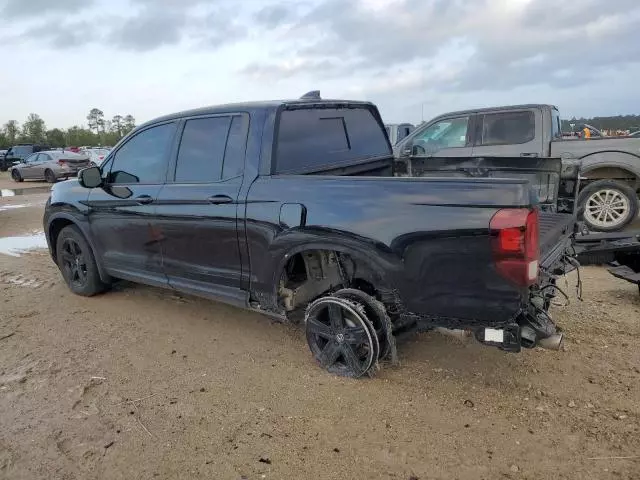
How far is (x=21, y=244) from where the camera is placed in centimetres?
854

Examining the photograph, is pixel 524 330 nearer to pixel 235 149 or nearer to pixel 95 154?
pixel 235 149

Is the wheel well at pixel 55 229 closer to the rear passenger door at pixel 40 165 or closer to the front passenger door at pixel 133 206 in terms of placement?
the front passenger door at pixel 133 206

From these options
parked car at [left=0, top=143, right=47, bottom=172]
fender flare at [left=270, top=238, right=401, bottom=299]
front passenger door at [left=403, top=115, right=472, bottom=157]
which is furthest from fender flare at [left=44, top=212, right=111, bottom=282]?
parked car at [left=0, top=143, right=47, bottom=172]

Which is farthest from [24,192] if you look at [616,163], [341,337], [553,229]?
[553,229]

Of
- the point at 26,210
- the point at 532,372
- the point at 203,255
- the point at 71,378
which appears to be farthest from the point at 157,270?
the point at 26,210

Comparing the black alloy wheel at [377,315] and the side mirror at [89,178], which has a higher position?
the side mirror at [89,178]

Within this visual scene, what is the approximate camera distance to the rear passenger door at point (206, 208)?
3.95 m

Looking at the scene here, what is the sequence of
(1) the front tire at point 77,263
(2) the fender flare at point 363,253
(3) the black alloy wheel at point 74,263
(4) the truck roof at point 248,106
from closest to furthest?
(2) the fender flare at point 363,253
(4) the truck roof at point 248,106
(1) the front tire at point 77,263
(3) the black alloy wheel at point 74,263

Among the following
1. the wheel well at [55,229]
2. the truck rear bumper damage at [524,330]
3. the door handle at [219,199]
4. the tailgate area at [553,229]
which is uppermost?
the door handle at [219,199]

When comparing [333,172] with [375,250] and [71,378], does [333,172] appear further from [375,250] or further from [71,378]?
[71,378]

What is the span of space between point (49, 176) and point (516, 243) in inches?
964

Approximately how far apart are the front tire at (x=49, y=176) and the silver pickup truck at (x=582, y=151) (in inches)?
783

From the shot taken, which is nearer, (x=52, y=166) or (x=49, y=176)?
(x=52, y=166)

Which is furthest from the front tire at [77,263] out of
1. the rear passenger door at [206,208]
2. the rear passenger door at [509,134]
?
the rear passenger door at [509,134]
